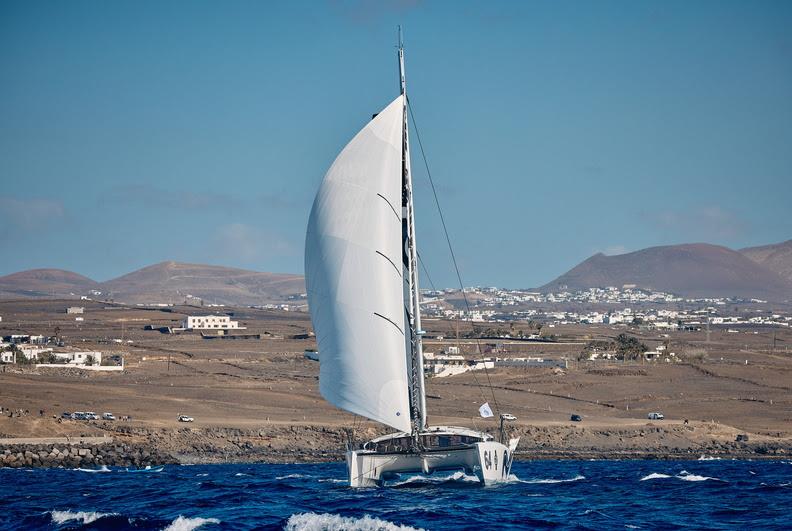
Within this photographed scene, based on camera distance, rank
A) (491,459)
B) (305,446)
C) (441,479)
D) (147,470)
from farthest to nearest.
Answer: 1. (305,446)
2. (147,470)
3. (441,479)
4. (491,459)

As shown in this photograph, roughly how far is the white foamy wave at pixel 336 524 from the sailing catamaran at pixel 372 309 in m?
7.24

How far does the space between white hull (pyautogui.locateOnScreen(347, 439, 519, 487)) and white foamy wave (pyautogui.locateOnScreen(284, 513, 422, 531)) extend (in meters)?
7.42

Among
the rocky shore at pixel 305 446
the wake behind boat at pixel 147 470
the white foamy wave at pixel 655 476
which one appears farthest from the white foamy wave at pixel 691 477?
the wake behind boat at pixel 147 470

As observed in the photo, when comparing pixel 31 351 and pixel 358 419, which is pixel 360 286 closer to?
pixel 358 419

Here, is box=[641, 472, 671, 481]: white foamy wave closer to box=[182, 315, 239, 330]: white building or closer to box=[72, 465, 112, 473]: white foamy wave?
box=[72, 465, 112, 473]: white foamy wave

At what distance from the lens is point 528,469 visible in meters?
58.5

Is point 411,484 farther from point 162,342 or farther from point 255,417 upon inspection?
point 162,342

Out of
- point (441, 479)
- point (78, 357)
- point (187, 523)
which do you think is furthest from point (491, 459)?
point (78, 357)

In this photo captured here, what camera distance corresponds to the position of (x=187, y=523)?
120ft

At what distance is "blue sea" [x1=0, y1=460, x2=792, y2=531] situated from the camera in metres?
37.4

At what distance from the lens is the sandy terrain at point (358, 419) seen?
228 feet

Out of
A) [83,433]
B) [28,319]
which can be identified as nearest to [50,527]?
[83,433]

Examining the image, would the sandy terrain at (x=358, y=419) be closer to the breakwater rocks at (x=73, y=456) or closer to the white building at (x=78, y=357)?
the breakwater rocks at (x=73, y=456)

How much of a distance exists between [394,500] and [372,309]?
629 cm
